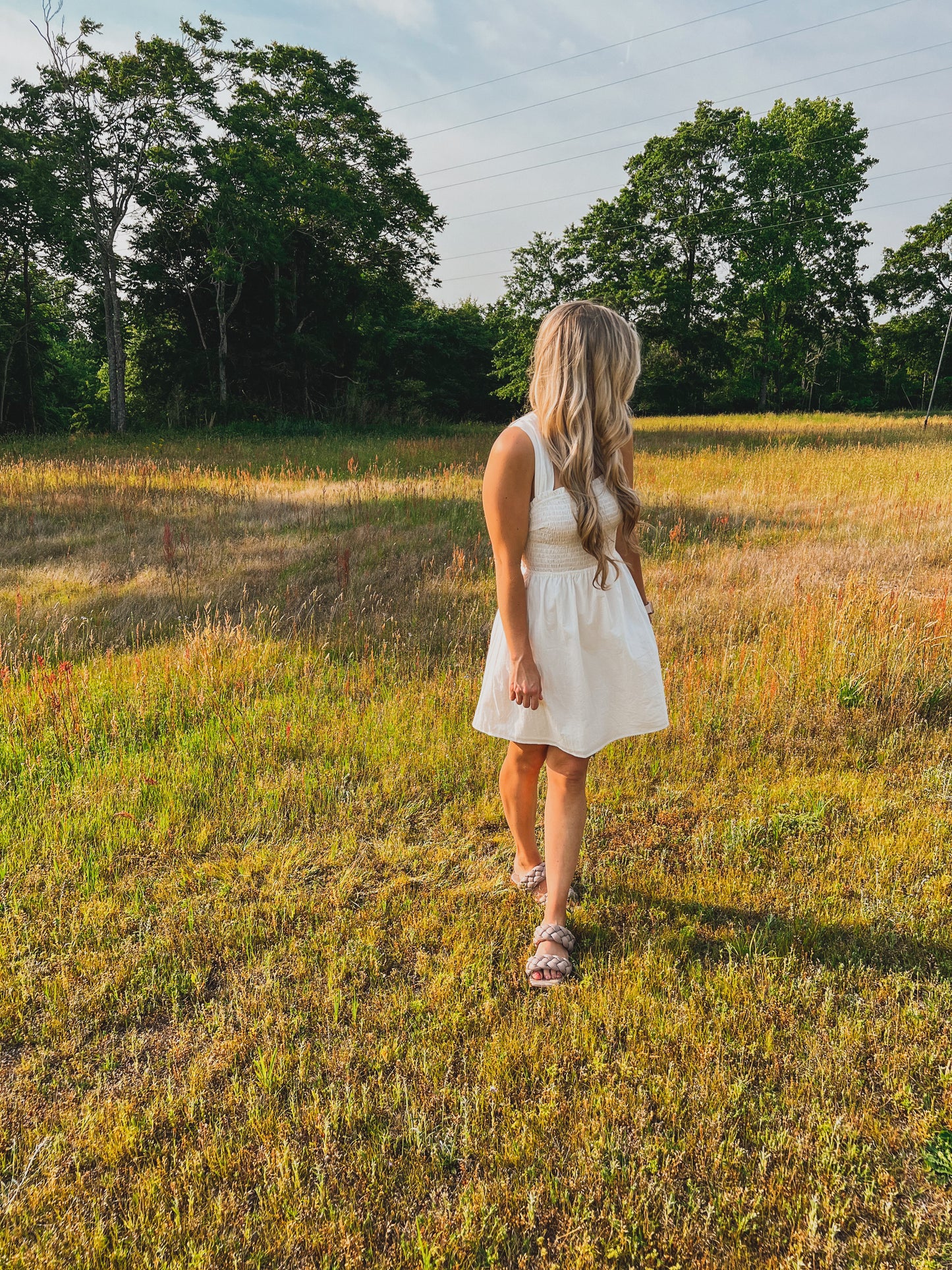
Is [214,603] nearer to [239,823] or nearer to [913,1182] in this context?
[239,823]

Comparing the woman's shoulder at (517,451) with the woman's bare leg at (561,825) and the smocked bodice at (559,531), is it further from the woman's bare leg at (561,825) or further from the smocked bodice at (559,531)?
the woman's bare leg at (561,825)

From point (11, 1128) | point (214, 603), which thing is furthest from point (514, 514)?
point (214, 603)

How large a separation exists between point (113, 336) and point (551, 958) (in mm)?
25518

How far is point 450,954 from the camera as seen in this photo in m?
2.64

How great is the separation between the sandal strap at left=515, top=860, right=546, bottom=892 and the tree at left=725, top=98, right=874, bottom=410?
39204mm

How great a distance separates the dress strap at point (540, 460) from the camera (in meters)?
2.38

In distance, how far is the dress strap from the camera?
238cm

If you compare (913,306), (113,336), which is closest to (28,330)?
(113,336)

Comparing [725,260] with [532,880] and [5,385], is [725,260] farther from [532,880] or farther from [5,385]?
[532,880]

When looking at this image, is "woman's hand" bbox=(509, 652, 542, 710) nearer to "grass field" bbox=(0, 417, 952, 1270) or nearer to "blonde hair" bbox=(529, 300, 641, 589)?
"blonde hair" bbox=(529, 300, 641, 589)

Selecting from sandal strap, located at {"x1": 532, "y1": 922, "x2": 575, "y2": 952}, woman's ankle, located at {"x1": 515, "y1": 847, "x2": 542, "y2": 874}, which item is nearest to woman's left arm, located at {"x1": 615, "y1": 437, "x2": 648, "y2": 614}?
woman's ankle, located at {"x1": 515, "y1": 847, "x2": 542, "y2": 874}

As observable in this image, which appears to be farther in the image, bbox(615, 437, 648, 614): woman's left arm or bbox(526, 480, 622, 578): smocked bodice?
Answer: bbox(615, 437, 648, 614): woman's left arm

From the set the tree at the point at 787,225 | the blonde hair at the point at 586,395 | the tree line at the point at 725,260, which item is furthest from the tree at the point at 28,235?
the tree at the point at 787,225

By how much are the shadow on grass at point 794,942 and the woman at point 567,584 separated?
18.1 inches
